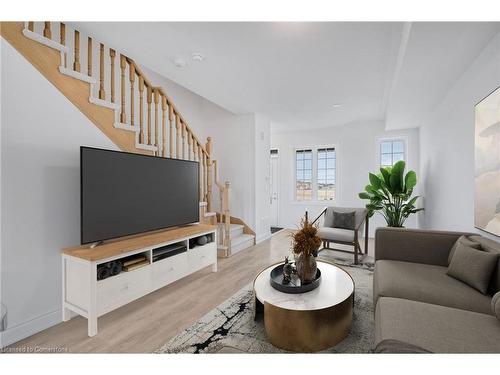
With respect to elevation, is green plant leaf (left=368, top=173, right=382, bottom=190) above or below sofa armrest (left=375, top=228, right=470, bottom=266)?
above

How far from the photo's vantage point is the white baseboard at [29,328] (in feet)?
5.76

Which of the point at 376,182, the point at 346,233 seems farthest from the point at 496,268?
the point at 376,182

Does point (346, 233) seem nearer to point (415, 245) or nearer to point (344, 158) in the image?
point (415, 245)

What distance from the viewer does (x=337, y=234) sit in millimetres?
3699

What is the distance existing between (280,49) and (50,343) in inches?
124

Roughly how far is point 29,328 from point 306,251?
7.37 ft

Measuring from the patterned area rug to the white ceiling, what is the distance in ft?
7.63

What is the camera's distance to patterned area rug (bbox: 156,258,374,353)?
167cm

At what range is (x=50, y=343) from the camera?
5.85ft

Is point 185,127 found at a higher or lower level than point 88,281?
higher

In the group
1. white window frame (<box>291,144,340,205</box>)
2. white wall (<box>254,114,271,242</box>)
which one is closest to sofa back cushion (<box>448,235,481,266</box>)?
white wall (<box>254,114,271,242</box>)

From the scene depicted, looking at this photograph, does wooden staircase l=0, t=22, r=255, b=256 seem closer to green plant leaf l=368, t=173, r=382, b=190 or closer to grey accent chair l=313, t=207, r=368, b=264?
grey accent chair l=313, t=207, r=368, b=264

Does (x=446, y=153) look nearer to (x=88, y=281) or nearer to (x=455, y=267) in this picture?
(x=455, y=267)
